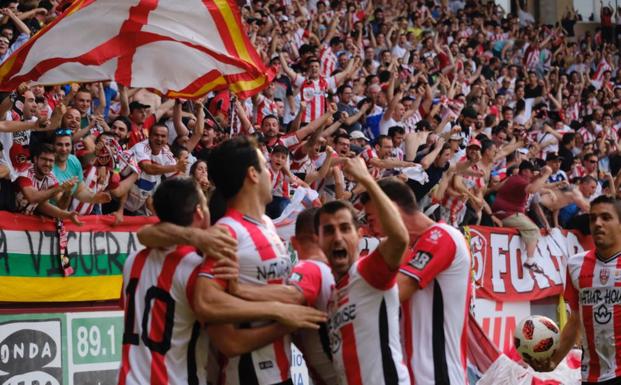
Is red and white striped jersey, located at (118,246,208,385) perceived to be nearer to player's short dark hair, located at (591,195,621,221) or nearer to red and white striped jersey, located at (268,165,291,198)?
player's short dark hair, located at (591,195,621,221)

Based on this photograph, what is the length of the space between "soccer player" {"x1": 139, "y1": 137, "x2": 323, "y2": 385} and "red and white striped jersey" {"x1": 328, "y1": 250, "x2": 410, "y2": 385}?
184 millimetres

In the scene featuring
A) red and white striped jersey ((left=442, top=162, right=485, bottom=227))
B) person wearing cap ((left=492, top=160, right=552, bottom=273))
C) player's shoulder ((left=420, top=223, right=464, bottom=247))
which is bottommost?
person wearing cap ((left=492, top=160, right=552, bottom=273))

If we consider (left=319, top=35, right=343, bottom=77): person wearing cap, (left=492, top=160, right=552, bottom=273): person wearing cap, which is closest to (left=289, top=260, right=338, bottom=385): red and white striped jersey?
(left=492, top=160, right=552, bottom=273): person wearing cap

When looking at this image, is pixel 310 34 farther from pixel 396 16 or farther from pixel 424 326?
pixel 424 326

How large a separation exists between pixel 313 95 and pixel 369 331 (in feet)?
40.5

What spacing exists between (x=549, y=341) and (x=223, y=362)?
3.37 m

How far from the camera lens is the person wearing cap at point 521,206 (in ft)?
53.1

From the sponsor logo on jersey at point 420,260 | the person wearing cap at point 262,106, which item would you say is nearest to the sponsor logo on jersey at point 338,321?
the sponsor logo on jersey at point 420,260

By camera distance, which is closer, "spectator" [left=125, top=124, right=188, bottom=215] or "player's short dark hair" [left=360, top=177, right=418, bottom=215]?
"player's short dark hair" [left=360, top=177, right=418, bottom=215]

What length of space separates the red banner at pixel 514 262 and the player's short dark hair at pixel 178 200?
958 cm

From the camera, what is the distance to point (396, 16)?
2723cm

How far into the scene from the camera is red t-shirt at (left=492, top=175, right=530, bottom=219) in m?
16.4

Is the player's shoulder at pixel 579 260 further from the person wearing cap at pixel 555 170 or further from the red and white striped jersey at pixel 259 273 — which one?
the person wearing cap at pixel 555 170

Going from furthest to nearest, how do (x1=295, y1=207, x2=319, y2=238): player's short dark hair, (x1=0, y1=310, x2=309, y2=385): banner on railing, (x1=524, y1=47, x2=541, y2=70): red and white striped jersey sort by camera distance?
(x1=524, y1=47, x2=541, y2=70): red and white striped jersey < (x1=0, y1=310, x2=309, y2=385): banner on railing < (x1=295, y1=207, x2=319, y2=238): player's short dark hair
